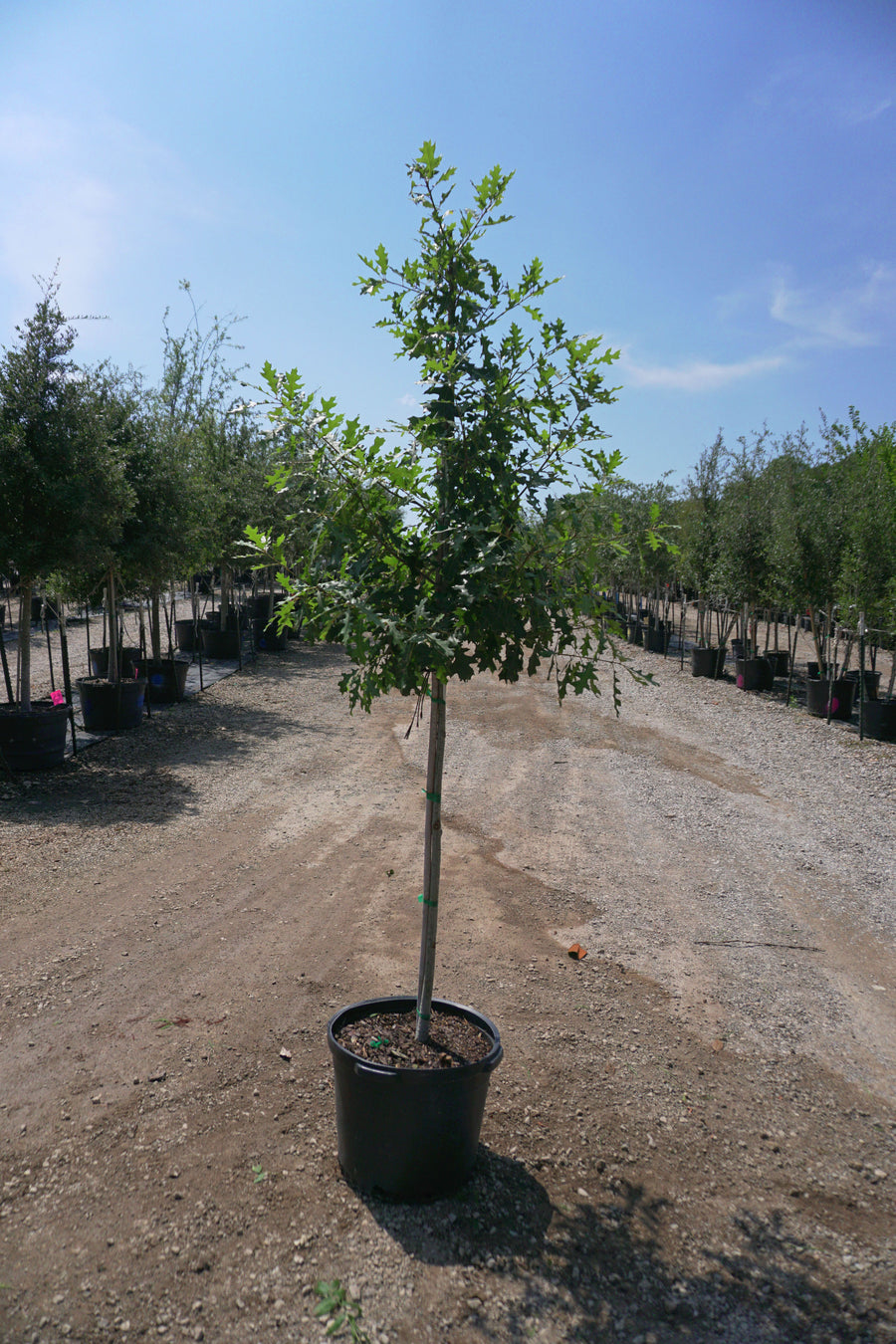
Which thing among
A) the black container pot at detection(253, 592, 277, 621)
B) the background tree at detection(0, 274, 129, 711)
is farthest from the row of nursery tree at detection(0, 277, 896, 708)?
the black container pot at detection(253, 592, 277, 621)

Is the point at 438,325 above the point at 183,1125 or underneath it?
above

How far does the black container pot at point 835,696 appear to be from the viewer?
14.2 m

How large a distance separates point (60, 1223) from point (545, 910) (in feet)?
12.1

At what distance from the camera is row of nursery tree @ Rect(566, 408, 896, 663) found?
12.8 metres

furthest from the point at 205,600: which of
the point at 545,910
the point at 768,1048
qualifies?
the point at 768,1048

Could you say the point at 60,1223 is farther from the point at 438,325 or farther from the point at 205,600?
the point at 205,600

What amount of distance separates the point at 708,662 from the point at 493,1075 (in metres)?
16.7

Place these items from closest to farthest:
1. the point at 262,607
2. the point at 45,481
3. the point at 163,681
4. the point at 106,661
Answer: the point at 45,481, the point at 163,681, the point at 106,661, the point at 262,607

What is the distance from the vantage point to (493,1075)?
401cm

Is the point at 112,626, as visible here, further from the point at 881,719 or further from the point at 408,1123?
the point at 881,719

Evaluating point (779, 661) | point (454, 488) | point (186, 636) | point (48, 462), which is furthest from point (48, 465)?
point (779, 661)

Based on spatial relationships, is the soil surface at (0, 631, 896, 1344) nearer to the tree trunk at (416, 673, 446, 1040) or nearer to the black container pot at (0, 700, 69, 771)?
the black container pot at (0, 700, 69, 771)

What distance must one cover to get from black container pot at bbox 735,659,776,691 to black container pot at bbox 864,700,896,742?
4947 mm

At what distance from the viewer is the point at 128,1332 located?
2.57 meters
